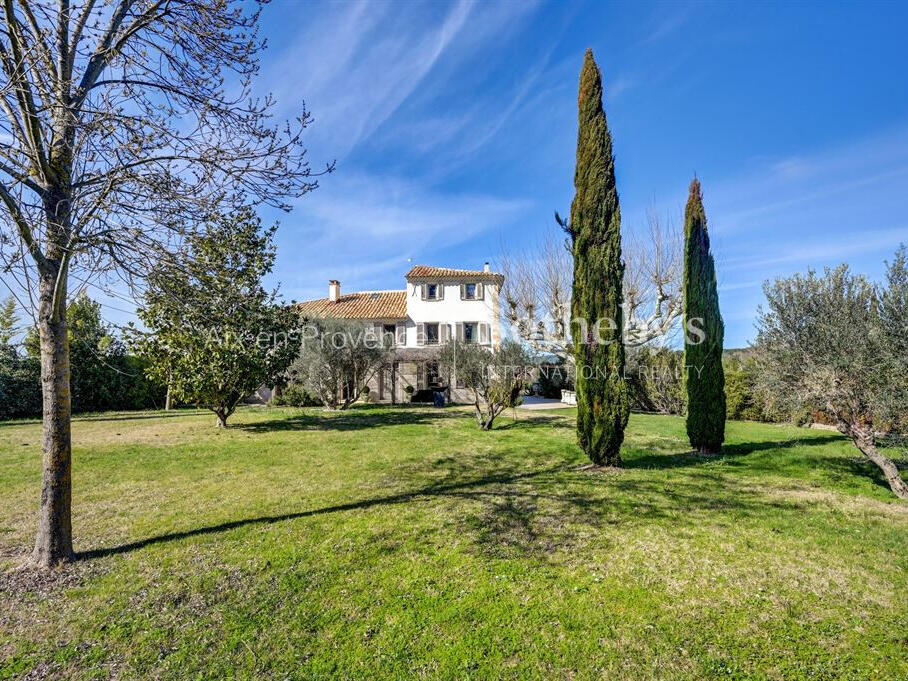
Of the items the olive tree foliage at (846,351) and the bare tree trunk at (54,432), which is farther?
the olive tree foliage at (846,351)

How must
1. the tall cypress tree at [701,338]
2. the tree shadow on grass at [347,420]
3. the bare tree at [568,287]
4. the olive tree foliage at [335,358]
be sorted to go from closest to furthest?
the tall cypress tree at [701,338]
the tree shadow on grass at [347,420]
the bare tree at [568,287]
the olive tree foliage at [335,358]

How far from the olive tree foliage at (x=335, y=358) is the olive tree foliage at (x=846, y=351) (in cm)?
1455

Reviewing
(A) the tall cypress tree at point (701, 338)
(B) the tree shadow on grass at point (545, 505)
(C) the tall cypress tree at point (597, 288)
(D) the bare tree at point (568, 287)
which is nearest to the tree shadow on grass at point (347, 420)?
(D) the bare tree at point (568, 287)

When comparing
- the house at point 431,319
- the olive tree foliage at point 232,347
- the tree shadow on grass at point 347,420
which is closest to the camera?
the olive tree foliage at point 232,347

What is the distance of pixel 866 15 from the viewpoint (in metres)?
6.21

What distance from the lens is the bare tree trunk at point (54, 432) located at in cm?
386

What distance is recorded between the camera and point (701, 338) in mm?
9914

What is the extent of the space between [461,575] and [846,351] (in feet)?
21.9

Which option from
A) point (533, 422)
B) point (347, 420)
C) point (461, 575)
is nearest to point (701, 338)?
point (533, 422)

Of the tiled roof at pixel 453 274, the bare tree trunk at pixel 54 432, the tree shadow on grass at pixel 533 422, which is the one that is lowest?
the tree shadow on grass at pixel 533 422

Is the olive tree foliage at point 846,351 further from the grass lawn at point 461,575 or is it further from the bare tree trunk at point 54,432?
the bare tree trunk at point 54,432

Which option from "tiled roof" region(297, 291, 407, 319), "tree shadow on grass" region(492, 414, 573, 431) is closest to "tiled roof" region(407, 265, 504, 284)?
"tiled roof" region(297, 291, 407, 319)

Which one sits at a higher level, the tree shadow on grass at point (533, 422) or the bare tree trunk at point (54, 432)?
the bare tree trunk at point (54, 432)

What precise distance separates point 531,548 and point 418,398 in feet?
64.7
